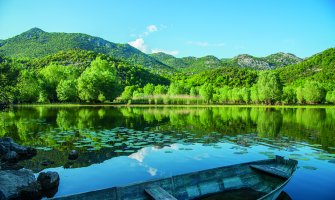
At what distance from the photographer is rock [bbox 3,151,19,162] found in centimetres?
1387

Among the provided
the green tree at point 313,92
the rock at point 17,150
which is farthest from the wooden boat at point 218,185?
the green tree at point 313,92

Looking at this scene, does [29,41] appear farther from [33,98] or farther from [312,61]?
[312,61]

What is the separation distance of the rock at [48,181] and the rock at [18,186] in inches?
12.6

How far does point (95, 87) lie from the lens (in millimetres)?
72125

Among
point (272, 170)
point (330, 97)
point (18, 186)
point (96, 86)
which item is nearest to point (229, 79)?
point (330, 97)

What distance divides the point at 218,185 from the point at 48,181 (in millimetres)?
6812

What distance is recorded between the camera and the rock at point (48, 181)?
998cm

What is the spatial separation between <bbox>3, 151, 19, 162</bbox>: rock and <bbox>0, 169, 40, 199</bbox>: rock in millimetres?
4993

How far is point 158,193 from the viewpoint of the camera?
7.63 metres

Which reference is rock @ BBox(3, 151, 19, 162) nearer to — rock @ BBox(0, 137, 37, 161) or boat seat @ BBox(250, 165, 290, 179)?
rock @ BBox(0, 137, 37, 161)

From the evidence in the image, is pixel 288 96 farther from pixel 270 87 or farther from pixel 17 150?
pixel 17 150

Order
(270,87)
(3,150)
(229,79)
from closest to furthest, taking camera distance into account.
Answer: (3,150) < (270,87) < (229,79)

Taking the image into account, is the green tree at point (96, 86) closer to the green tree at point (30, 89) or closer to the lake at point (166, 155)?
the green tree at point (30, 89)

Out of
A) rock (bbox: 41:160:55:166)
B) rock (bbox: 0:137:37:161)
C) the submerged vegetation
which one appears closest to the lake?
rock (bbox: 41:160:55:166)
